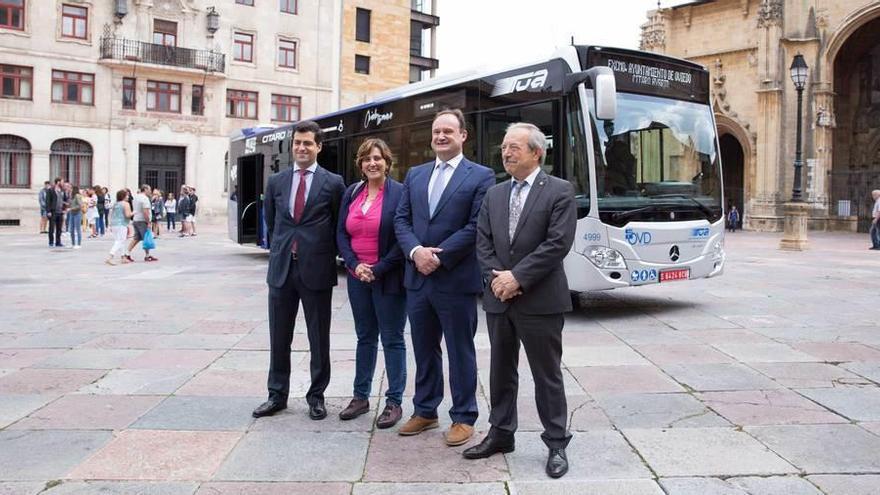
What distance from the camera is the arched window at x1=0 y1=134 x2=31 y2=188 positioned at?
108 feet

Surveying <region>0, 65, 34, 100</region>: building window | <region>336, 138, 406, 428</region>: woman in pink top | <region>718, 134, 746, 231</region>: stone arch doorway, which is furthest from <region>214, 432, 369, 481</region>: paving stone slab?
<region>718, 134, 746, 231</region>: stone arch doorway

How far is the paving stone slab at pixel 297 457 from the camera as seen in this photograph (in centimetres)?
384

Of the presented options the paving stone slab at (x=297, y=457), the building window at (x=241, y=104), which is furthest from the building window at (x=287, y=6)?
the paving stone slab at (x=297, y=457)

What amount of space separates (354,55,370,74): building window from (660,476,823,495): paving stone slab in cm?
4357

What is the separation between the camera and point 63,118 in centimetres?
3406

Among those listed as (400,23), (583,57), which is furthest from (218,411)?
(400,23)

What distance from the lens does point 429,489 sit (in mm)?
3676

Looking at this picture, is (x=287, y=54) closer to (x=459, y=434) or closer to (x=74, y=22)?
(x=74, y=22)

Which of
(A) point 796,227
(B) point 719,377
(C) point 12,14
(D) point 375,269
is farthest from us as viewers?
(C) point 12,14

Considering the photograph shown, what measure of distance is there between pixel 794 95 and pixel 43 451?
36.1 metres

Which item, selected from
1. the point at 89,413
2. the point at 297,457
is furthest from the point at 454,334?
the point at 89,413

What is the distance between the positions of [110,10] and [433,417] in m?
36.4

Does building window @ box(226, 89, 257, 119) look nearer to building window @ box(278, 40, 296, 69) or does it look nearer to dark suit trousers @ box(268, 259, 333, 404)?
building window @ box(278, 40, 296, 69)

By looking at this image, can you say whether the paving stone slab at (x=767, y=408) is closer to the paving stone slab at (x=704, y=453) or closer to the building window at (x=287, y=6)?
the paving stone slab at (x=704, y=453)
